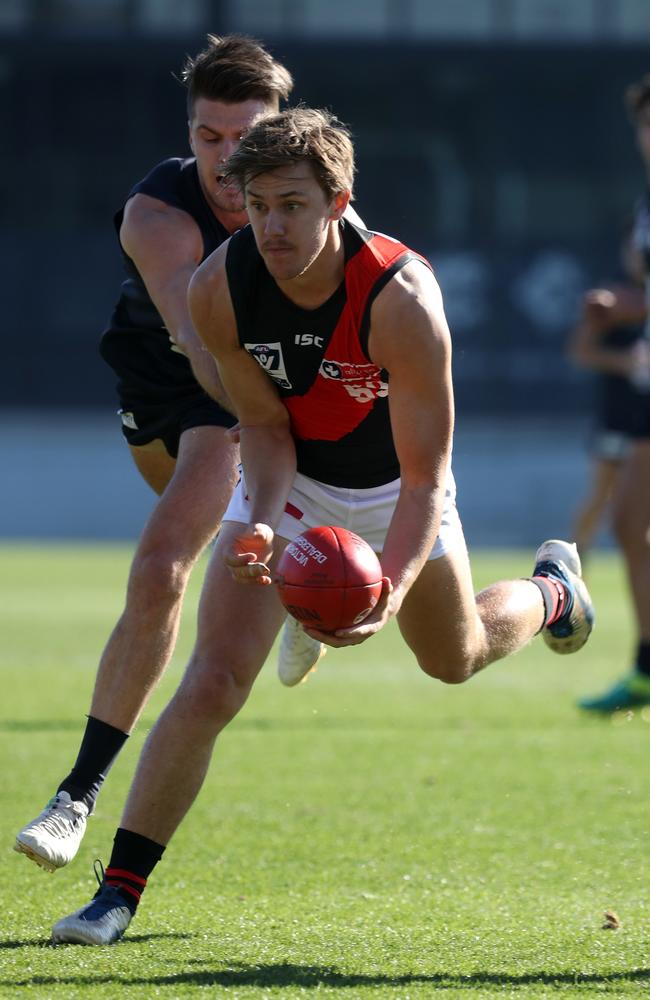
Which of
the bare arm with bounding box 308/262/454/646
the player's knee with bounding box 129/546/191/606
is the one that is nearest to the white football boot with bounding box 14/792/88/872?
the player's knee with bounding box 129/546/191/606

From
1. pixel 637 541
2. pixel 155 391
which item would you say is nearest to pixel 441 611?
pixel 155 391

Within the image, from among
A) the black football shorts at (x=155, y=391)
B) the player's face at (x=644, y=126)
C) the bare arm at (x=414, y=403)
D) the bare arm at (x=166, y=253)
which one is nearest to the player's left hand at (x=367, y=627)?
the bare arm at (x=414, y=403)

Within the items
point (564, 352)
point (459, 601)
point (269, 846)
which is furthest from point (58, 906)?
point (564, 352)

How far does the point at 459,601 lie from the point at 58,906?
1.47 meters

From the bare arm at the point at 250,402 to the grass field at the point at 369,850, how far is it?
109 centimetres

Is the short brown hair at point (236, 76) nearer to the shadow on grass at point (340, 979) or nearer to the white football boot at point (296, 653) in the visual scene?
the white football boot at point (296, 653)

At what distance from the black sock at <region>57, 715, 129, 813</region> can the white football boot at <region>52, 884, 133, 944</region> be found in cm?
48

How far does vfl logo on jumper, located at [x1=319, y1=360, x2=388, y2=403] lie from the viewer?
4598 mm

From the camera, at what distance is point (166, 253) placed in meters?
5.39

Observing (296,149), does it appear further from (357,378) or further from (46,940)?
(46,940)

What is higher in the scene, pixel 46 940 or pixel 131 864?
pixel 131 864

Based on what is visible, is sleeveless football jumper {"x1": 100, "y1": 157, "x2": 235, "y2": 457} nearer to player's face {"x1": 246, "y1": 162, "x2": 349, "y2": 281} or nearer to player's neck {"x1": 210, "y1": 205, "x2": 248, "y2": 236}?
player's neck {"x1": 210, "y1": 205, "x2": 248, "y2": 236}

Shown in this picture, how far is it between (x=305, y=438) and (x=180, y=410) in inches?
33.0

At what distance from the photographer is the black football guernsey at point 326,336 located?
14.8 feet
